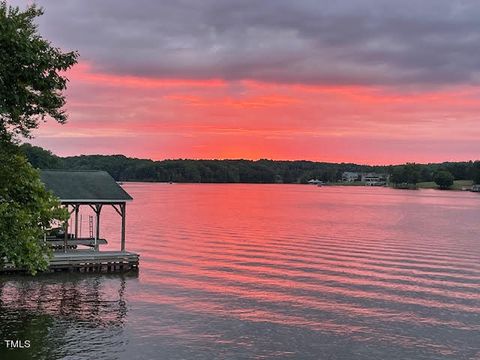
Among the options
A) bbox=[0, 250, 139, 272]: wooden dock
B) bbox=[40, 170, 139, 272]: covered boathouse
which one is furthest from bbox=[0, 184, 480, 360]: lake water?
bbox=[40, 170, 139, 272]: covered boathouse

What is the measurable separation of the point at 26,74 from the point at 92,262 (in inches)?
876

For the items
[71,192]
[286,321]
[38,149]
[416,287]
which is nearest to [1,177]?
[286,321]

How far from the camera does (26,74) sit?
48.5 ft

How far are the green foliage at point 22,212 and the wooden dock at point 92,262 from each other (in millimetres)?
18178

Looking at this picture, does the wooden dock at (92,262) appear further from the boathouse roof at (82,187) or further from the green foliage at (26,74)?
the green foliage at (26,74)

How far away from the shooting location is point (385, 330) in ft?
81.2

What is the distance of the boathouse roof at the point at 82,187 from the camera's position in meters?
34.8

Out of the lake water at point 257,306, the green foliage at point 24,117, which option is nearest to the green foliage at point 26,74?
the green foliage at point 24,117

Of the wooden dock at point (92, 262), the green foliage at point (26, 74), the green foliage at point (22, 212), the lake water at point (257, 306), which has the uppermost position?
the green foliage at point (26, 74)

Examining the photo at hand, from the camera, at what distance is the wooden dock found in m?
34.2

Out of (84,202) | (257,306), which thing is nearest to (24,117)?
(257,306)

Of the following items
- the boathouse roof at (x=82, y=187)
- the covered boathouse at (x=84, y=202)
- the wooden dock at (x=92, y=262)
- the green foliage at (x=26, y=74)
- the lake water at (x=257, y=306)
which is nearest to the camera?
the green foliage at (x=26, y=74)

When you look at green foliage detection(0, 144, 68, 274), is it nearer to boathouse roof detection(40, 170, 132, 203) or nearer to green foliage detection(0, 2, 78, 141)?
green foliage detection(0, 2, 78, 141)

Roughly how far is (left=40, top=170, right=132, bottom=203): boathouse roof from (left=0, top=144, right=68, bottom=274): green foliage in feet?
59.9
